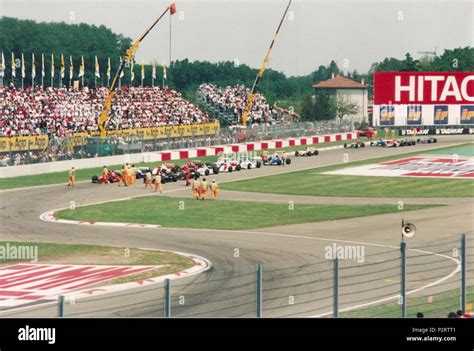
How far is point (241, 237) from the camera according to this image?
30.2 meters

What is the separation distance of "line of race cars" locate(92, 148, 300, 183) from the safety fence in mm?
22953

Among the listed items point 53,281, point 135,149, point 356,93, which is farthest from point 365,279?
point 356,93

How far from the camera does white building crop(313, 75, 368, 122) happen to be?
6197 centimetres

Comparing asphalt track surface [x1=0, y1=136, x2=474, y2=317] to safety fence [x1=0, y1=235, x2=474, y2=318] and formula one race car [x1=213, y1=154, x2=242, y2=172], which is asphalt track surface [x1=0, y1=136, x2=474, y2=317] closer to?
safety fence [x1=0, y1=235, x2=474, y2=318]

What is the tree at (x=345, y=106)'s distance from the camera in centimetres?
6147

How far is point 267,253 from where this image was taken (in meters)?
26.4

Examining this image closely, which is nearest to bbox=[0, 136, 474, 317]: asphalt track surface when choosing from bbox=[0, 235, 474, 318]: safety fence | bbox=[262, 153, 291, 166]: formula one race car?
bbox=[0, 235, 474, 318]: safety fence

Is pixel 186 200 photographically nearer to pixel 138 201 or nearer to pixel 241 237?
pixel 138 201

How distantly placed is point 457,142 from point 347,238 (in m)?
47.9

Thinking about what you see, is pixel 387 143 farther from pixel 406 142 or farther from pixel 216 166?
pixel 216 166

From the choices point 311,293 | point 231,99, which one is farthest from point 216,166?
point 311,293

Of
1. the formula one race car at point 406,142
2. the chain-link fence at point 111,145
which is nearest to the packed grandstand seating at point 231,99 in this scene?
the chain-link fence at point 111,145

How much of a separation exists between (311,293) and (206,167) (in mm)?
30174

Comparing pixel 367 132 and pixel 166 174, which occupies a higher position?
pixel 367 132
